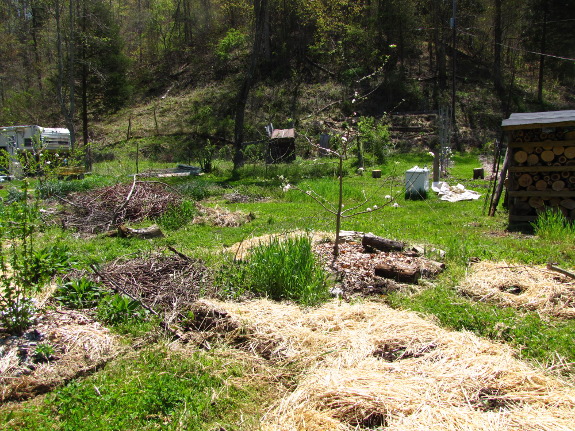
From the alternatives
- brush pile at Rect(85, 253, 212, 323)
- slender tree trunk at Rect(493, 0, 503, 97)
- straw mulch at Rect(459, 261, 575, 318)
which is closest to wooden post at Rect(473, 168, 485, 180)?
straw mulch at Rect(459, 261, 575, 318)

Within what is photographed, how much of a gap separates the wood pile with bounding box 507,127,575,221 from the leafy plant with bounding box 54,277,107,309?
6.99m

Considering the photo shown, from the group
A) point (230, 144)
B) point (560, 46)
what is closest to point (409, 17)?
point (560, 46)

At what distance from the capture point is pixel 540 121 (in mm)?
8234

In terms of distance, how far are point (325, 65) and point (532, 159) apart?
28458 mm

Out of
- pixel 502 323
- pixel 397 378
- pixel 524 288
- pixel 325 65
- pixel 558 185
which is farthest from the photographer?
pixel 325 65

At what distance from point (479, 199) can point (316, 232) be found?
6.18m

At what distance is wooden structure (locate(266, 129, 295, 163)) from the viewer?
2191cm

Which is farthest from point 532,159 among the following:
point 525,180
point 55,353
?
point 55,353

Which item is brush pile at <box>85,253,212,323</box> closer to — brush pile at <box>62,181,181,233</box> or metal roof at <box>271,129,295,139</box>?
brush pile at <box>62,181,181,233</box>

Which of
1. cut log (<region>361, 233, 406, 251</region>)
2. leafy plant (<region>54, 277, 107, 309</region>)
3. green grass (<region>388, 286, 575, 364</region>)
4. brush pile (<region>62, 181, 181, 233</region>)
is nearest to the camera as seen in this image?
green grass (<region>388, 286, 575, 364</region>)

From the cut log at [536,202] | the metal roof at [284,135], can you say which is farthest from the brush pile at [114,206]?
the metal roof at [284,135]

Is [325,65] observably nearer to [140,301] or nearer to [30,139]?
[30,139]

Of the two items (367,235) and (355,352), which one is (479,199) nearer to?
(367,235)

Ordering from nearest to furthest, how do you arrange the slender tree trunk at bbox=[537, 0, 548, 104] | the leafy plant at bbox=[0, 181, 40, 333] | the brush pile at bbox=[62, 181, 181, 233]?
1. the leafy plant at bbox=[0, 181, 40, 333]
2. the brush pile at bbox=[62, 181, 181, 233]
3. the slender tree trunk at bbox=[537, 0, 548, 104]
